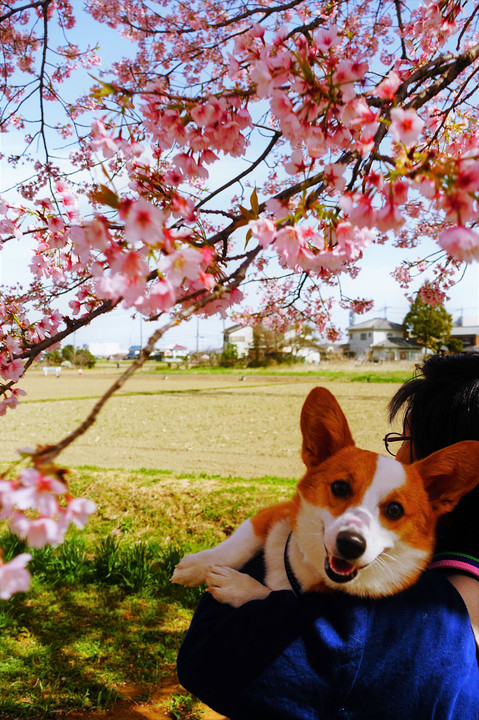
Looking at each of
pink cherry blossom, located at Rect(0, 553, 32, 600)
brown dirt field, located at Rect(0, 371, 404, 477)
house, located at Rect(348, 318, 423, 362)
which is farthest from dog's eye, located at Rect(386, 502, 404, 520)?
house, located at Rect(348, 318, 423, 362)

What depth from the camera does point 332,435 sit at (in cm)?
165

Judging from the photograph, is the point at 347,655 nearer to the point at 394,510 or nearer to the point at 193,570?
the point at 394,510

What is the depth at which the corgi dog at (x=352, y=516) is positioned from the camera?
4.43 feet

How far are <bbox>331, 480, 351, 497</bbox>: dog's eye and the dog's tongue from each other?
0.62ft

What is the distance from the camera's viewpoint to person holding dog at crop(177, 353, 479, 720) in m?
1.11

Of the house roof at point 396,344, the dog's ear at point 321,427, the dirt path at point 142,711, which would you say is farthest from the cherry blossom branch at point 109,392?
the house roof at point 396,344

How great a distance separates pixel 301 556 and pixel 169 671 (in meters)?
2.10

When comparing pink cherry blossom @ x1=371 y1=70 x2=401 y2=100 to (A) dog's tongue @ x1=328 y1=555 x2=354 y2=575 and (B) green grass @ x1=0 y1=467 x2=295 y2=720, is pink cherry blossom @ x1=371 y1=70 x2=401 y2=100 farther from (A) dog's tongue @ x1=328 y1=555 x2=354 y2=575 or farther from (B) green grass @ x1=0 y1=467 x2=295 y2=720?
(B) green grass @ x1=0 y1=467 x2=295 y2=720

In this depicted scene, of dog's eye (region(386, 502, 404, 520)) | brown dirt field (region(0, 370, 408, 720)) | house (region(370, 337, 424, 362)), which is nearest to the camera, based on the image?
dog's eye (region(386, 502, 404, 520))

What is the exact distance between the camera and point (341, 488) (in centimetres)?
150

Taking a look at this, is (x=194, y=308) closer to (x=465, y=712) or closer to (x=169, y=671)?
(x=465, y=712)

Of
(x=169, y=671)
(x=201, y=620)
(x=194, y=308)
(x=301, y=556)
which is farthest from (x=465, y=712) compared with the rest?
(x=169, y=671)

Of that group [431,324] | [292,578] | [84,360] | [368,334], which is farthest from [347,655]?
[368,334]

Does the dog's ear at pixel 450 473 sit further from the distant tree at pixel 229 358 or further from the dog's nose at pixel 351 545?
the distant tree at pixel 229 358
